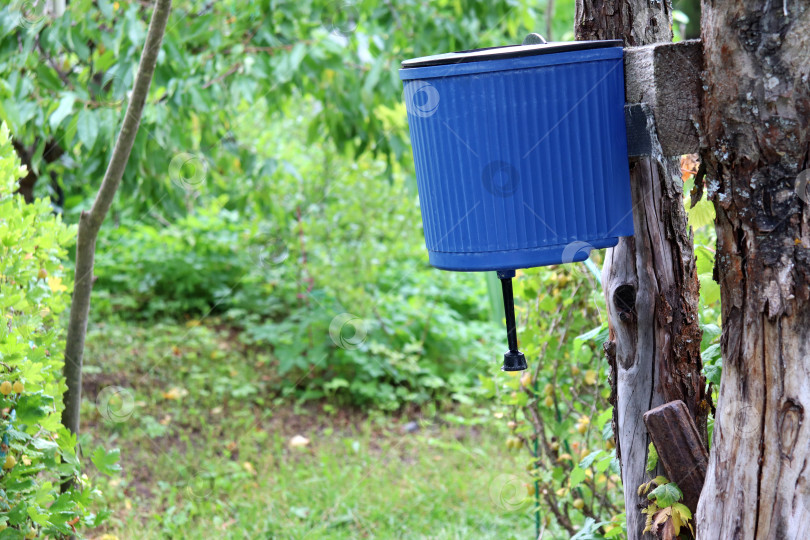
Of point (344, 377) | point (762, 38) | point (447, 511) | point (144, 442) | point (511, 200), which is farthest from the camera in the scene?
point (344, 377)

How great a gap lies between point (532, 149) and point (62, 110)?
2.15 meters

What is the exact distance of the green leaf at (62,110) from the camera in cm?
274

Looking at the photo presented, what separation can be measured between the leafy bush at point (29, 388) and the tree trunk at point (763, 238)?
1.43 m

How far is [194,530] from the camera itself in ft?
9.78

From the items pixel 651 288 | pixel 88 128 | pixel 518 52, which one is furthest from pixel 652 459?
pixel 88 128

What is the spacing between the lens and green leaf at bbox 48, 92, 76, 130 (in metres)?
2.74

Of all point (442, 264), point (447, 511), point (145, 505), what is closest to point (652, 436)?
point (442, 264)

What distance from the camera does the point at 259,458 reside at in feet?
11.9

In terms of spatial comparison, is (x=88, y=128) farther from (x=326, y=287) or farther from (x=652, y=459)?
(x=652, y=459)

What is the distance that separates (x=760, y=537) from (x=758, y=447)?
5.7 inches

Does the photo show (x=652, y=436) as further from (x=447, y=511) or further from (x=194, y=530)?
(x=194, y=530)
